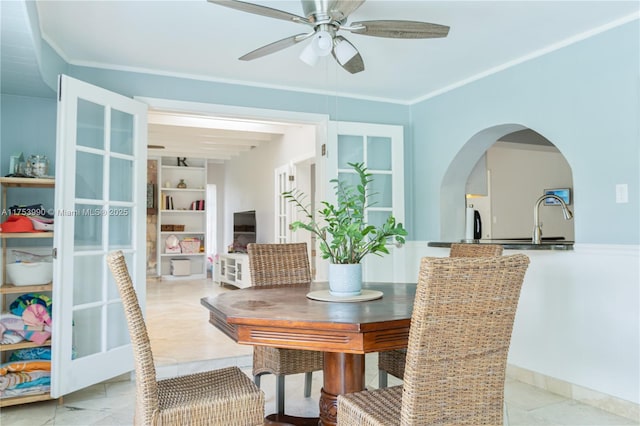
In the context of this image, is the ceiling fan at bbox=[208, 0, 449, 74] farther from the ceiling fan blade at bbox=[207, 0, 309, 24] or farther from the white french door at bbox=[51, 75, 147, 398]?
the white french door at bbox=[51, 75, 147, 398]

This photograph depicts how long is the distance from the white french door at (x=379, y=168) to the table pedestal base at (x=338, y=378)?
2.28 m

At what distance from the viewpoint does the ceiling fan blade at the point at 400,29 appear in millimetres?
2240

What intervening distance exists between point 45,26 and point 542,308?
3732 millimetres

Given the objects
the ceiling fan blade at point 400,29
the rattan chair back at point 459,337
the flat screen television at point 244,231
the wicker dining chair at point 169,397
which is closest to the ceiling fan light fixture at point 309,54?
the ceiling fan blade at point 400,29

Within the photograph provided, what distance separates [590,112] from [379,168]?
6.18 ft

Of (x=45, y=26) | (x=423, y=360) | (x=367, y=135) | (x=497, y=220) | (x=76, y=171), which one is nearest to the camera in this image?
(x=423, y=360)

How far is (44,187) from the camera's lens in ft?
11.0

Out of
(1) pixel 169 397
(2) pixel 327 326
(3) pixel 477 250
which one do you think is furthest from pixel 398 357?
(1) pixel 169 397

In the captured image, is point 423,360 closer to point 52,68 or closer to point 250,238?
point 52,68

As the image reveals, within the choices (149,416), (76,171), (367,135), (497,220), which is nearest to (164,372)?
(76,171)

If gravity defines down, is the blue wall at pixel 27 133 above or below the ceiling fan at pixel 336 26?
below

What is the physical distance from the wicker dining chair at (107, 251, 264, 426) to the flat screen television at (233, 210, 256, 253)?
19.8 feet

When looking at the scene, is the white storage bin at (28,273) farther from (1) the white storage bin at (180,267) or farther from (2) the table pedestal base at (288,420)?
(1) the white storage bin at (180,267)

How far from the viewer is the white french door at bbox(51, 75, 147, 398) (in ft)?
9.66
